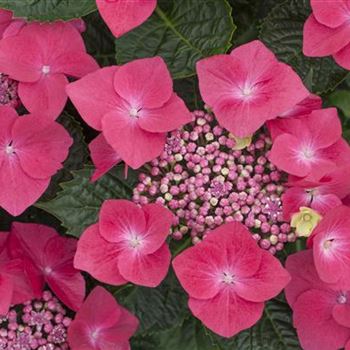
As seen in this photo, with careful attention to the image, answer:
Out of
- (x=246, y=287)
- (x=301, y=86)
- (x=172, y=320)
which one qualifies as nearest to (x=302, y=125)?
(x=301, y=86)

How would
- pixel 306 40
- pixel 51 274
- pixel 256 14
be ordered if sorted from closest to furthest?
1. pixel 306 40
2. pixel 51 274
3. pixel 256 14

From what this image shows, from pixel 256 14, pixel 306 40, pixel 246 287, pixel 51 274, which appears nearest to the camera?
pixel 246 287

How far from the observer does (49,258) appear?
1322 millimetres

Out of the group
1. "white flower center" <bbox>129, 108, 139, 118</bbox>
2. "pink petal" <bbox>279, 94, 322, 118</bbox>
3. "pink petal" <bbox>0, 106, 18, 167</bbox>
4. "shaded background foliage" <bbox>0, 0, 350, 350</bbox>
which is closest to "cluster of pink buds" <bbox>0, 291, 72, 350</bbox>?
"shaded background foliage" <bbox>0, 0, 350, 350</bbox>

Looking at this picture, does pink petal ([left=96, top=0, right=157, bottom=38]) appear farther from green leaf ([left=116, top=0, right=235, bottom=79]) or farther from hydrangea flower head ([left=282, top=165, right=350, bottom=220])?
hydrangea flower head ([left=282, top=165, right=350, bottom=220])

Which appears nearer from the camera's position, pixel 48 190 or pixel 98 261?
pixel 98 261

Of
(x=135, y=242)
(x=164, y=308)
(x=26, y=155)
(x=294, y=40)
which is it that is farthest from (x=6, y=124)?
(x=294, y=40)

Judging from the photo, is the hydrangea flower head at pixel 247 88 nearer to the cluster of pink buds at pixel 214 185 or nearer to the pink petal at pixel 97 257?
the cluster of pink buds at pixel 214 185

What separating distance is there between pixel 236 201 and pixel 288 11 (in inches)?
15.0

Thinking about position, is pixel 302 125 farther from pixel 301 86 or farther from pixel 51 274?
pixel 51 274

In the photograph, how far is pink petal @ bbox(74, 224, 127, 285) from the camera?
112cm

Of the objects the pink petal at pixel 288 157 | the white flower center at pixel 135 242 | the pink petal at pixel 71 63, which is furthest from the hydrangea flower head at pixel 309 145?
the pink petal at pixel 71 63

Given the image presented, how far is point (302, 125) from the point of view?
3.82 feet

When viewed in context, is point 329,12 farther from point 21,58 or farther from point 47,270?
point 47,270
